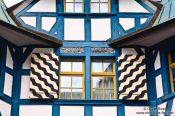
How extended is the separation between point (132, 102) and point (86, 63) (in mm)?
1516

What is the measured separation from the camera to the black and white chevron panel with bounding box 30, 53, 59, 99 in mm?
10867

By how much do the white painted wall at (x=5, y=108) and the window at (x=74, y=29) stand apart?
2331mm

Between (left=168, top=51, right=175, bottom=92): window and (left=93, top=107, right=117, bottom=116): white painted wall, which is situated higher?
(left=168, top=51, right=175, bottom=92): window

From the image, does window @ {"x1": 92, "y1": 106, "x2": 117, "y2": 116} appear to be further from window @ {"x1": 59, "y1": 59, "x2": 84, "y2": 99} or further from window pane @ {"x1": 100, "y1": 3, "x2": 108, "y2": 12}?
window pane @ {"x1": 100, "y1": 3, "x2": 108, "y2": 12}

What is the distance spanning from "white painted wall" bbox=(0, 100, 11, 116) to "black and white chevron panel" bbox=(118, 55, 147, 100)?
2.66 metres

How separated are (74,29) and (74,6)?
755mm

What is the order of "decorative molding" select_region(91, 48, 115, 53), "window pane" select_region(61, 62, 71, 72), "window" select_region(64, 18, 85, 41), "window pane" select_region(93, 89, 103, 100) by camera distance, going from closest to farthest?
1. "window pane" select_region(93, 89, 103, 100)
2. "window pane" select_region(61, 62, 71, 72)
3. "decorative molding" select_region(91, 48, 115, 53)
4. "window" select_region(64, 18, 85, 41)

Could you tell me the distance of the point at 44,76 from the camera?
1111 centimetres

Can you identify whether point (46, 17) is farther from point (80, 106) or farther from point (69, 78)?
point (80, 106)

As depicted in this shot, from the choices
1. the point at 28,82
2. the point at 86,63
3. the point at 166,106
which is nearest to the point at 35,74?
the point at 28,82

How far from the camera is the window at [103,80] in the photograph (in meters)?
11.1

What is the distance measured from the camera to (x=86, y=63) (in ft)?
37.2

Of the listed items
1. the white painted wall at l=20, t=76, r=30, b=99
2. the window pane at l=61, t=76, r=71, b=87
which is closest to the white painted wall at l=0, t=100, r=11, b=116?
the white painted wall at l=20, t=76, r=30, b=99

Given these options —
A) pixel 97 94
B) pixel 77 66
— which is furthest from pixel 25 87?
pixel 97 94
